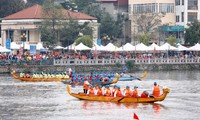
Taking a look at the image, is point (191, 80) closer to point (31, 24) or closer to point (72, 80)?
point (72, 80)

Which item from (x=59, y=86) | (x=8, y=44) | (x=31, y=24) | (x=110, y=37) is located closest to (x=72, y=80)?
(x=59, y=86)

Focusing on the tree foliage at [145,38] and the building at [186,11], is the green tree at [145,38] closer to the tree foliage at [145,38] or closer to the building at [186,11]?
the tree foliage at [145,38]

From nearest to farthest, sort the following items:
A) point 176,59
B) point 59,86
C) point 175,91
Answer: point 175,91 < point 59,86 < point 176,59

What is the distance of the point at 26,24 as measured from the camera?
126438 millimetres

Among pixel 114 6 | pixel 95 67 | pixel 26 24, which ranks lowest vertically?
pixel 95 67

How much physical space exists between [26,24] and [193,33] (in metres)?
26.2

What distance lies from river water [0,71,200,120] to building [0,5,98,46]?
3907 cm

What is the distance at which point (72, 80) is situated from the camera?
277 feet

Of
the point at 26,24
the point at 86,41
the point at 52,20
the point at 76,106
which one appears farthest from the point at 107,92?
the point at 26,24

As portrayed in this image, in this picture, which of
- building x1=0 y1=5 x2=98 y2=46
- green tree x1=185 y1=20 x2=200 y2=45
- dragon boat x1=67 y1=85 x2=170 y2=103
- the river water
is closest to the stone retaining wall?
green tree x1=185 y1=20 x2=200 y2=45

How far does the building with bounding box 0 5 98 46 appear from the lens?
125750 mm

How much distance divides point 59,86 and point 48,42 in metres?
30.9

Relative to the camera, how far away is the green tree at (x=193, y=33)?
408 feet

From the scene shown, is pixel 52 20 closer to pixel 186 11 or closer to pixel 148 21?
pixel 148 21
